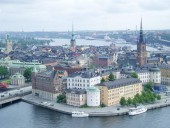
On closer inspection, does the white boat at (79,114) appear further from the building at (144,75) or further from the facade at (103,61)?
the facade at (103,61)

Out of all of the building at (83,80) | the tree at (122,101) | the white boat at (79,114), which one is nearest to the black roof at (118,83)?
the tree at (122,101)

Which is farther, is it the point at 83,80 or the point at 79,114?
the point at 83,80

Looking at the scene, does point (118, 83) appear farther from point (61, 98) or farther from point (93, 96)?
point (61, 98)

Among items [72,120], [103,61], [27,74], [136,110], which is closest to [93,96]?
[136,110]

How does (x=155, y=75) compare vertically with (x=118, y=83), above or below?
below

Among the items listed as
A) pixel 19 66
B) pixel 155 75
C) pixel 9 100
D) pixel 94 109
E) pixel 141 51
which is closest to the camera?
pixel 94 109

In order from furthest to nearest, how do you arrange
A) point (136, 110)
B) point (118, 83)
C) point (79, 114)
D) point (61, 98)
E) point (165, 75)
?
point (165, 75)
point (61, 98)
point (118, 83)
point (136, 110)
point (79, 114)

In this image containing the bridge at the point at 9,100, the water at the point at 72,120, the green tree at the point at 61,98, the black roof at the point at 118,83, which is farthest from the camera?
the bridge at the point at 9,100

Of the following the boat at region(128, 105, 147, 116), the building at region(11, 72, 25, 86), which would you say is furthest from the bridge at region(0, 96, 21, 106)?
the boat at region(128, 105, 147, 116)
